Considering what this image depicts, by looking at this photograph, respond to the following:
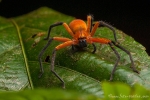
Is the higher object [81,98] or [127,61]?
[81,98]

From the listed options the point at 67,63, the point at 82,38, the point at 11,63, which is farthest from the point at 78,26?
the point at 11,63

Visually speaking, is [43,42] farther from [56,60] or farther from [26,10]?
[26,10]

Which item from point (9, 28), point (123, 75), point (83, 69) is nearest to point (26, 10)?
point (9, 28)

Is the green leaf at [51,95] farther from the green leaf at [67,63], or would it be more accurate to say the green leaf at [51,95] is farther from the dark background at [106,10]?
the dark background at [106,10]

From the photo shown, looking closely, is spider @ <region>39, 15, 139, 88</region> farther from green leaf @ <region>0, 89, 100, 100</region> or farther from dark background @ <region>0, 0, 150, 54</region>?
green leaf @ <region>0, 89, 100, 100</region>

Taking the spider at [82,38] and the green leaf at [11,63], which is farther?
the spider at [82,38]

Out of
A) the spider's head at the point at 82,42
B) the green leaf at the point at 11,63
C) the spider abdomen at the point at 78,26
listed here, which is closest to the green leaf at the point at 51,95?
the green leaf at the point at 11,63

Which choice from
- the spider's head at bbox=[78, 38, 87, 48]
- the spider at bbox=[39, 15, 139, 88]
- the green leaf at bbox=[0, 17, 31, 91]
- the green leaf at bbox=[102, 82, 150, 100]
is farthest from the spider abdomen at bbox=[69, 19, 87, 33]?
the green leaf at bbox=[102, 82, 150, 100]
